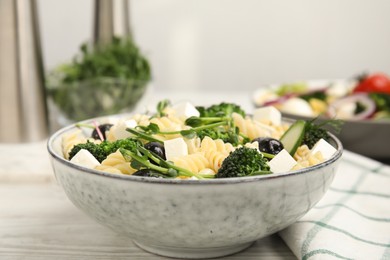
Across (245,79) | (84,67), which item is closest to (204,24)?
(245,79)

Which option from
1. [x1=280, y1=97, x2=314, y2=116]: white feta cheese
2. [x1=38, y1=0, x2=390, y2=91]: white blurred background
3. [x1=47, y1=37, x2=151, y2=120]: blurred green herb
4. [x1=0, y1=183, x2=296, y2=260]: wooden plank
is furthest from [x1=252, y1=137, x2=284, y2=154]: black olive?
[x1=38, y1=0, x2=390, y2=91]: white blurred background

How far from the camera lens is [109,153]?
1308 mm

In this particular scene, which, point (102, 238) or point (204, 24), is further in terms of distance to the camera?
point (204, 24)

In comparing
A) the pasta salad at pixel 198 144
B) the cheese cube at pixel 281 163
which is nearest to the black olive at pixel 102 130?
the pasta salad at pixel 198 144

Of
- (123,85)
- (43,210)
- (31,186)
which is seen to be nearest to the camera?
(43,210)

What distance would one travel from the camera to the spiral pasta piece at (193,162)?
118 centimetres

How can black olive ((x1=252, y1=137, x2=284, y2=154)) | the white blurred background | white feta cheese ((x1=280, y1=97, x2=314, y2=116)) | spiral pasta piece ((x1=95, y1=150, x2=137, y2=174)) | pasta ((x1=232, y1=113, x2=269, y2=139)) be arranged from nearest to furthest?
1. spiral pasta piece ((x1=95, y1=150, x2=137, y2=174))
2. black olive ((x1=252, y1=137, x2=284, y2=154))
3. pasta ((x1=232, y1=113, x2=269, y2=139))
4. white feta cheese ((x1=280, y1=97, x2=314, y2=116))
5. the white blurred background

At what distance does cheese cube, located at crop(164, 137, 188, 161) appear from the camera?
48.3 inches

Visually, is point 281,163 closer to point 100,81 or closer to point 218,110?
point 218,110

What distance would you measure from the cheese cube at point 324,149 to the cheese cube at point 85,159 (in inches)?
18.2

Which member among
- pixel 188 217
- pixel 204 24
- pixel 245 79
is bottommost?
pixel 245 79

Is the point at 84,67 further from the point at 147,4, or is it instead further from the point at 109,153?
the point at 147,4

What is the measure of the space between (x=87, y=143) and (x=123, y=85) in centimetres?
132

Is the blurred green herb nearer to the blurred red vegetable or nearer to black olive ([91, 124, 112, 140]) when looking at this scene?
the blurred red vegetable
